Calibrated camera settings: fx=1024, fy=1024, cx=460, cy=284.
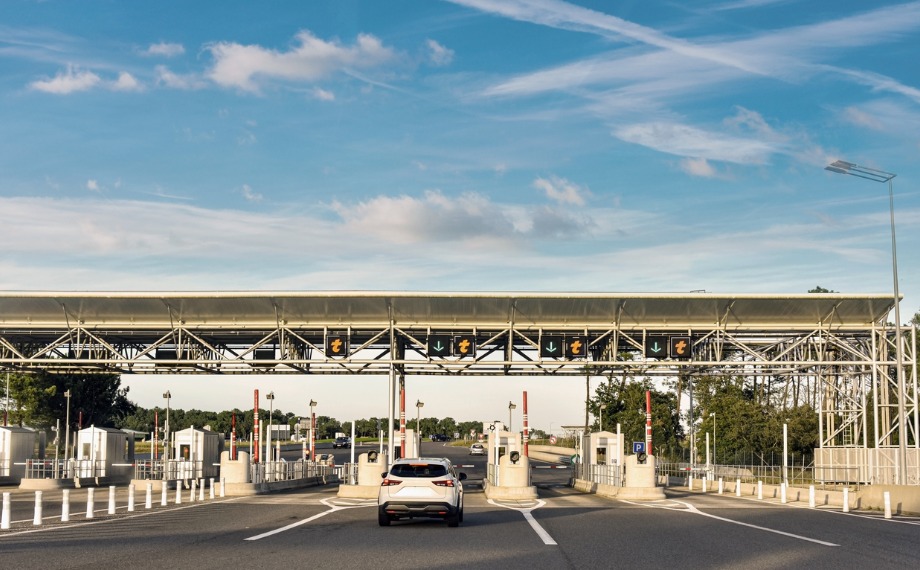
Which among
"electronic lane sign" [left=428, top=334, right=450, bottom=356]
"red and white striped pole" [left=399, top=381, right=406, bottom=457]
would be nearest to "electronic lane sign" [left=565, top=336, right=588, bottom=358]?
"electronic lane sign" [left=428, top=334, right=450, bottom=356]

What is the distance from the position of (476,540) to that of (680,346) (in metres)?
26.2

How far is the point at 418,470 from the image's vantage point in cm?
2222

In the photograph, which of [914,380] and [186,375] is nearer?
[914,380]

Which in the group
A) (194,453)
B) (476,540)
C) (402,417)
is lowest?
(194,453)

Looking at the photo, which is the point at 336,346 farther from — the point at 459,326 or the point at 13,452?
the point at 13,452

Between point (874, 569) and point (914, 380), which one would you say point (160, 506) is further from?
point (914, 380)

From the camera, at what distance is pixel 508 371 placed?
46594mm

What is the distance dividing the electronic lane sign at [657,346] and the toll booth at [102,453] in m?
28.5

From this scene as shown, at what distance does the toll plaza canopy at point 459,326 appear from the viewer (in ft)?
136

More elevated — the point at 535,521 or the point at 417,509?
the point at 417,509

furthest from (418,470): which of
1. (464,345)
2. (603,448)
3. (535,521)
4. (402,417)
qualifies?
(603,448)

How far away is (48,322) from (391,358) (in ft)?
51.2

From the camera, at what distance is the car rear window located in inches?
870

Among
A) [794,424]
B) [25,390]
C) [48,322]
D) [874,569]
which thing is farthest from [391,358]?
[25,390]
